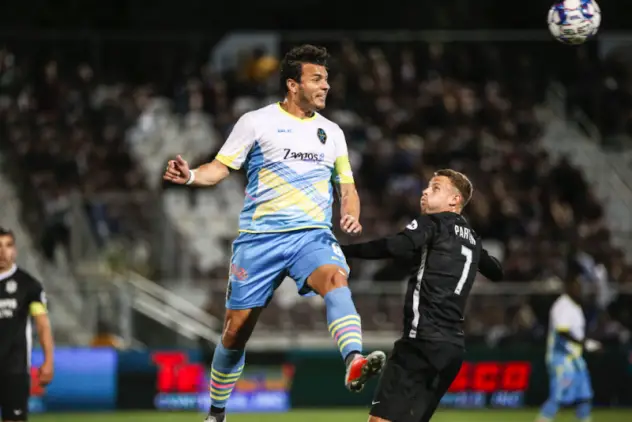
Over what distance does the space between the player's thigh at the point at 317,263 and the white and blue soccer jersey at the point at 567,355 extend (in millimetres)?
6871

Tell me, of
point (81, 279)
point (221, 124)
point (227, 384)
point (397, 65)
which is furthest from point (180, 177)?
point (397, 65)

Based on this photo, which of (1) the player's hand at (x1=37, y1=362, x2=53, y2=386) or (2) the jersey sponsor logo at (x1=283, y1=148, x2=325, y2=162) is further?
(1) the player's hand at (x1=37, y1=362, x2=53, y2=386)

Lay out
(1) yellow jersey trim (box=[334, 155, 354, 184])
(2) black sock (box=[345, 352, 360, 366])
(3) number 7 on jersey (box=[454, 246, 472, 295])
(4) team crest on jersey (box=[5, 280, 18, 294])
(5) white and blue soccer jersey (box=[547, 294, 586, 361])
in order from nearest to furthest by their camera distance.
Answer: (2) black sock (box=[345, 352, 360, 366]) < (3) number 7 on jersey (box=[454, 246, 472, 295]) < (1) yellow jersey trim (box=[334, 155, 354, 184]) < (4) team crest on jersey (box=[5, 280, 18, 294]) < (5) white and blue soccer jersey (box=[547, 294, 586, 361])

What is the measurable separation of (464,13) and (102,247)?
8.72m

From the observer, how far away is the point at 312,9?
77.8 ft

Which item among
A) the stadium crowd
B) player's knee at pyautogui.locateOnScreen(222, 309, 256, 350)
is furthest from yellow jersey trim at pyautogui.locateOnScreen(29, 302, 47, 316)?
the stadium crowd

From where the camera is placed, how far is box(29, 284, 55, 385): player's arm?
9.84 m

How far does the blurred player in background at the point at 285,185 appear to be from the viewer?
8430 millimetres

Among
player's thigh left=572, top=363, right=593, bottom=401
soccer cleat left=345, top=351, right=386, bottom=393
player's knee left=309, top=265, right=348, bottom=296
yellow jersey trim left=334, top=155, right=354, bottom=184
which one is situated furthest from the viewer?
player's thigh left=572, top=363, right=593, bottom=401

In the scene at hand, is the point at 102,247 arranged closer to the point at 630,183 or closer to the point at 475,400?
the point at 475,400

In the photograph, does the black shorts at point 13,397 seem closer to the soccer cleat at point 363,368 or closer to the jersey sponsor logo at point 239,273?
the jersey sponsor logo at point 239,273

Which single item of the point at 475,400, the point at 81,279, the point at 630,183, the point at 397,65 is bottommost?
the point at 475,400

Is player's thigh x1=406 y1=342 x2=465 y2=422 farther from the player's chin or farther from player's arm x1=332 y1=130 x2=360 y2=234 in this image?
the player's chin

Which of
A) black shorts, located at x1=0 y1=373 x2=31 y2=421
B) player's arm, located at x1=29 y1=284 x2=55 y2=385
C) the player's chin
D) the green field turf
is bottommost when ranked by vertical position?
the green field turf
